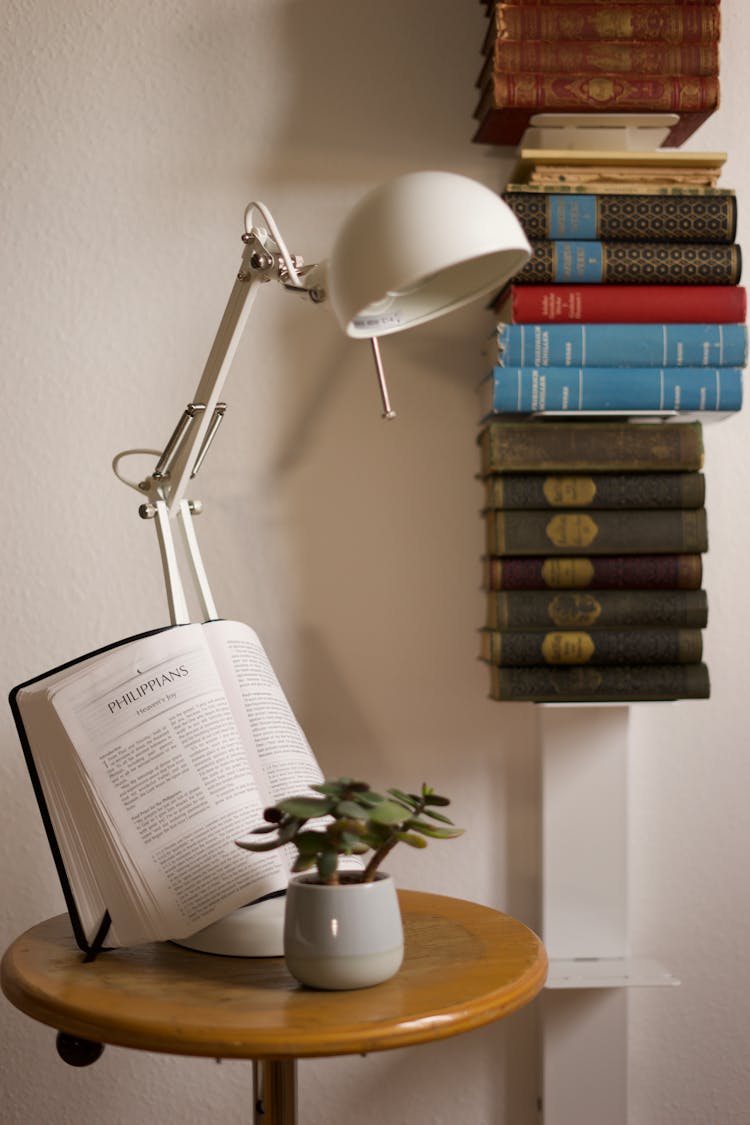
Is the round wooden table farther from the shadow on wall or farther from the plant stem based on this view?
the shadow on wall

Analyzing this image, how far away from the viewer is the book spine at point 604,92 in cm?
117

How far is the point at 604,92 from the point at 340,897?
2.90ft

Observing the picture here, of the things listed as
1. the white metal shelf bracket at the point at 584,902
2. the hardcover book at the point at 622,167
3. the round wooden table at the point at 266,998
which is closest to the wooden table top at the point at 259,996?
the round wooden table at the point at 266,998

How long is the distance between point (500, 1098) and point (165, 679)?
2.45ft

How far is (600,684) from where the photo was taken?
118cm

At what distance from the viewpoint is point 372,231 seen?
0.74 m

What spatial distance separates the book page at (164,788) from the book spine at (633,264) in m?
0.58

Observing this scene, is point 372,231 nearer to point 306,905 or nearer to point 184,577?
point 306,905

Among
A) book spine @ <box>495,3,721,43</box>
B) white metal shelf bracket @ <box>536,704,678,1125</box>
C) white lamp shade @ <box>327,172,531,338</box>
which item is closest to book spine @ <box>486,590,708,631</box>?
white metal shelf bracket @ <box>536,704,678,1125</box>

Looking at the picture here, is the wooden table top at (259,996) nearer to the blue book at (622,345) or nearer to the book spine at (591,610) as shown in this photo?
the book spine at (591,610)

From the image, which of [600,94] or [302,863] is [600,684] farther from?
[600,94]

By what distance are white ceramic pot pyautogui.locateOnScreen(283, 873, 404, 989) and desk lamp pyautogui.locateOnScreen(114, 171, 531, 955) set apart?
11cm

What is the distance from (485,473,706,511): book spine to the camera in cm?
119

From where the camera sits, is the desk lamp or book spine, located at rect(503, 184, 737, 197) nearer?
the desk lamp
